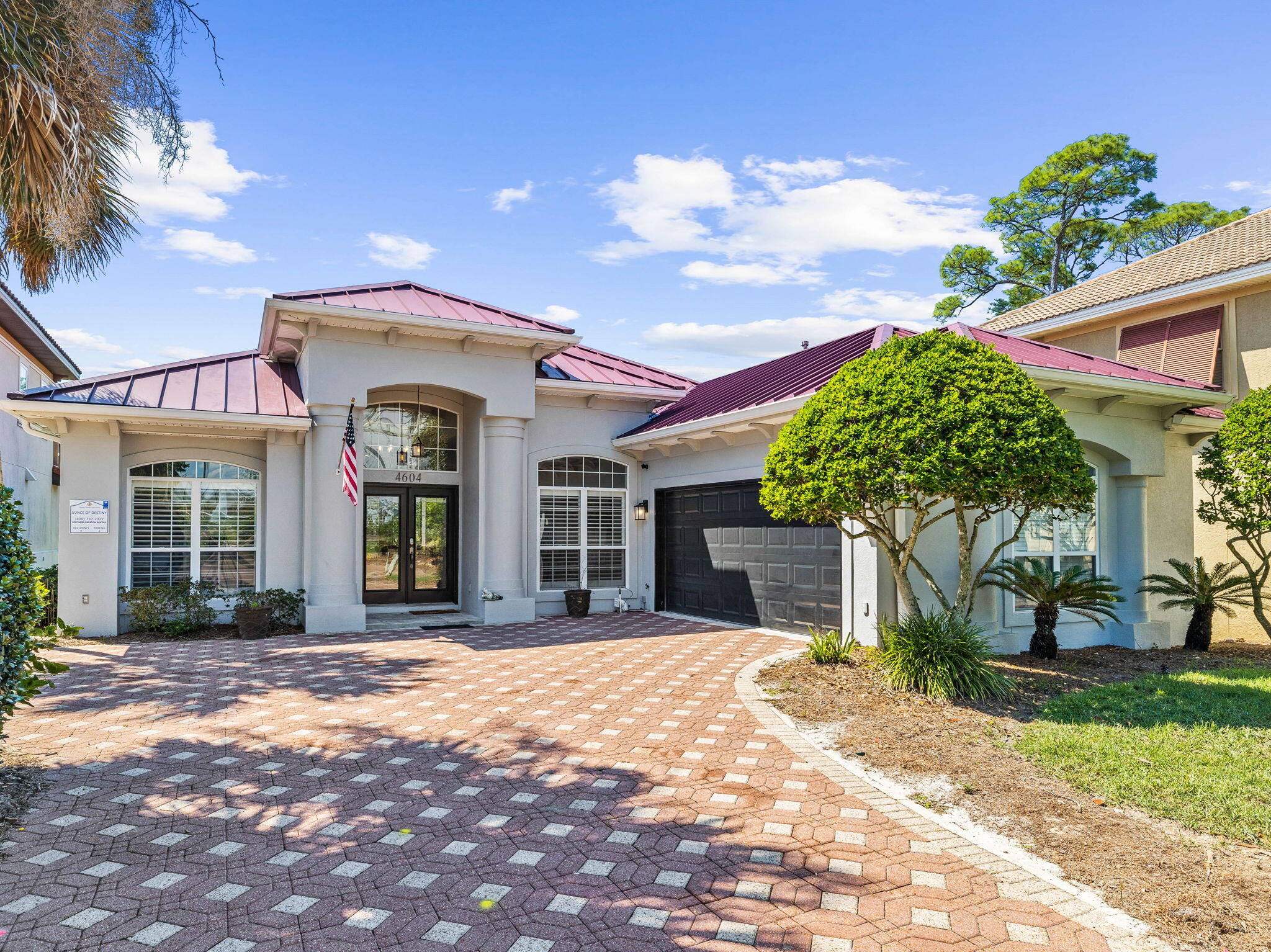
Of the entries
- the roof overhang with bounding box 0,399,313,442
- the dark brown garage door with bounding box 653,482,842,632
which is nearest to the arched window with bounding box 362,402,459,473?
the roof overhang with bounding box 0,399,313,442

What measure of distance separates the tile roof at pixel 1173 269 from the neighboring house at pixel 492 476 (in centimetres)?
227

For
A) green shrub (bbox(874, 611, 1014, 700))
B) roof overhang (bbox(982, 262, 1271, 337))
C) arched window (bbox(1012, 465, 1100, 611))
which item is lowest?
green shrub (bbox(874, 611, 1014, 700))

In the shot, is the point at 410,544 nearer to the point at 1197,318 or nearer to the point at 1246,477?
the point at 1246,477

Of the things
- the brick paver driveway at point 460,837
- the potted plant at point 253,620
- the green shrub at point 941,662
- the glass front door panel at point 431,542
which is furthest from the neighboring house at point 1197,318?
the potted plant at point 253,620

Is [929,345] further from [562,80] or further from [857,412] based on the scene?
[562,80]

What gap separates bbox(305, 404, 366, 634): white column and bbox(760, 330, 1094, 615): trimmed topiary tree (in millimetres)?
7015

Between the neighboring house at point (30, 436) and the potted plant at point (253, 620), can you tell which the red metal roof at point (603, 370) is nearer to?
the potted plant at point (253, 620)

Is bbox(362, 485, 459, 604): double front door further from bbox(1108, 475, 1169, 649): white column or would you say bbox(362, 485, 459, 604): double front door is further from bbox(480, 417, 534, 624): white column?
bbox(1108, 475, 1169, 649): white column

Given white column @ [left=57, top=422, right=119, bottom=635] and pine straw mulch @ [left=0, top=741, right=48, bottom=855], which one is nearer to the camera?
pine straw mulch @ [left=0, top=741, right=48, bottom=855]

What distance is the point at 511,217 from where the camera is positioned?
1277 cm

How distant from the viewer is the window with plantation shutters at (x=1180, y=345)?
12.6 m

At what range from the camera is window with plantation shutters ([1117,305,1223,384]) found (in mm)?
12609

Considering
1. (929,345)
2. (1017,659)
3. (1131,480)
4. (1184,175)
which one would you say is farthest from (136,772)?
(1184,175)

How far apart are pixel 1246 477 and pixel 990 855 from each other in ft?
31.2
